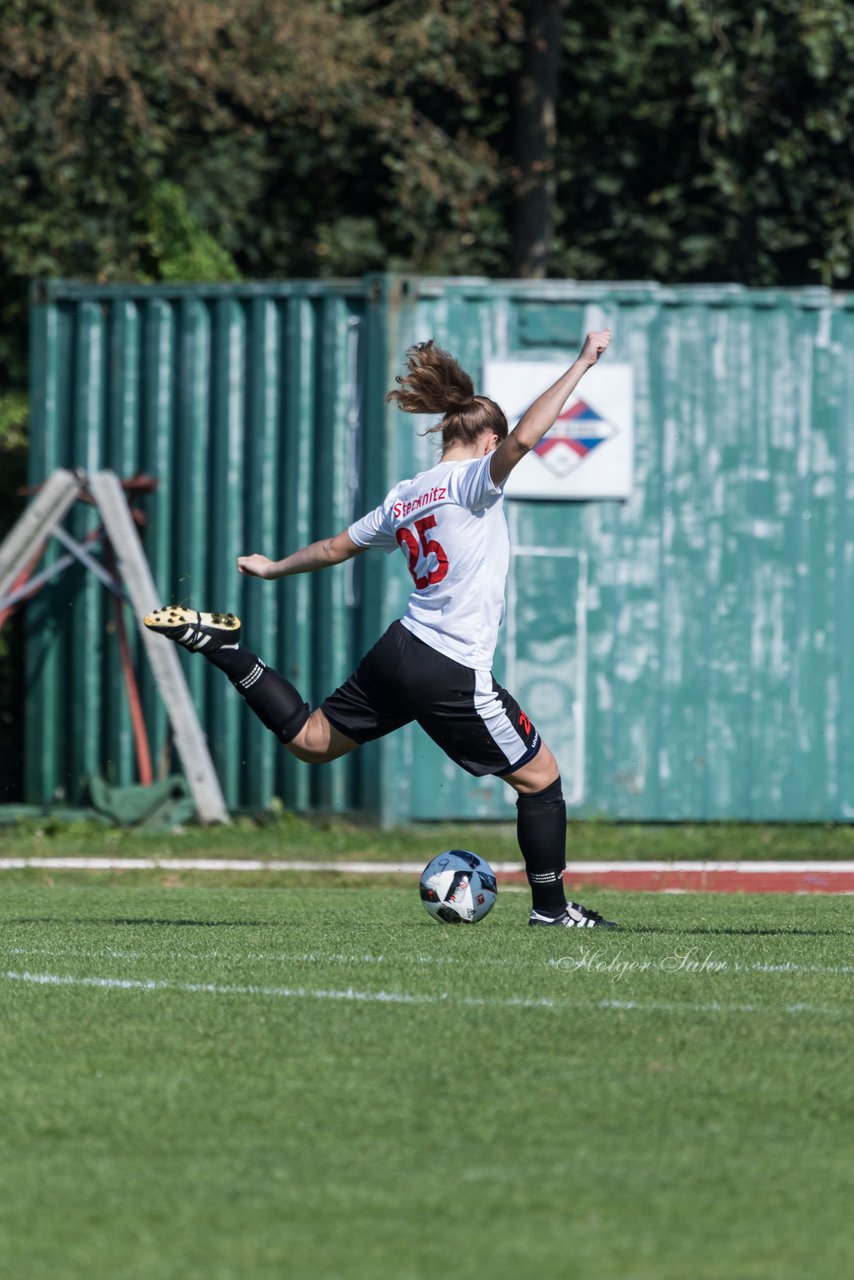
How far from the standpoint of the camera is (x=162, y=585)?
47.0ft

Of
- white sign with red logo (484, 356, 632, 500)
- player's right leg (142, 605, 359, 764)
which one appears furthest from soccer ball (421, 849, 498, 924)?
white sign with red logo (484, 356, 632, 500)

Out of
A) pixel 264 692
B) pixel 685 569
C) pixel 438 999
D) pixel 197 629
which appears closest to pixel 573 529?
pixel 685 569

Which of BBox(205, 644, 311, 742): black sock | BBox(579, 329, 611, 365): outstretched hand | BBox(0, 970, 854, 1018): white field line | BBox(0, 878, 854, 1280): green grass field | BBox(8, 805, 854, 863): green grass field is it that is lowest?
BBox(8, 805, 854, 863): green grass field

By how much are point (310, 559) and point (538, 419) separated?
1325mm

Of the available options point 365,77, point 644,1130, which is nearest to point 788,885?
point 644,1130

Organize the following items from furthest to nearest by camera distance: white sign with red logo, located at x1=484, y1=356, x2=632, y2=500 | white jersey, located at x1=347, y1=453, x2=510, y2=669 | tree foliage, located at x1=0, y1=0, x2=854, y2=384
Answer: tree foliage, located at x1=0, y1=0, x2=854, y2=384
white sign with red logo, located at x1=484, y1=356, x2=632, y2=500
white jersey, located at x1=347, y1=453, x2=510, y2=669

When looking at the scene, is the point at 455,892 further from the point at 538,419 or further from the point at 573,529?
the point at 573,529

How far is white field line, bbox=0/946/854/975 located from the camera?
20.7 ft

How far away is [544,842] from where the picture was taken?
7.44m

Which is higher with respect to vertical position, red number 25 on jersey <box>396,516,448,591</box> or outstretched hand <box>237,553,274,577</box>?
red number 25 on jersey <box>396,516,448,591</box>

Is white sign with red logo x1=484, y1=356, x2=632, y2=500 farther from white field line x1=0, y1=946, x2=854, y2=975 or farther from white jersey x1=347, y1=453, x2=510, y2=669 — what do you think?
white field line x1=0, y1=946, x2=854, y2=975

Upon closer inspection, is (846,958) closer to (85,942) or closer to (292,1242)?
(85,942)

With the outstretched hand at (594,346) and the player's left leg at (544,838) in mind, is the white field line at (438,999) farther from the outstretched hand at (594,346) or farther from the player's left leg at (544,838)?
the outstretched hand at (594,346)

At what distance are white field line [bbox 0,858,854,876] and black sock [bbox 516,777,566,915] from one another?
3.75 meters
